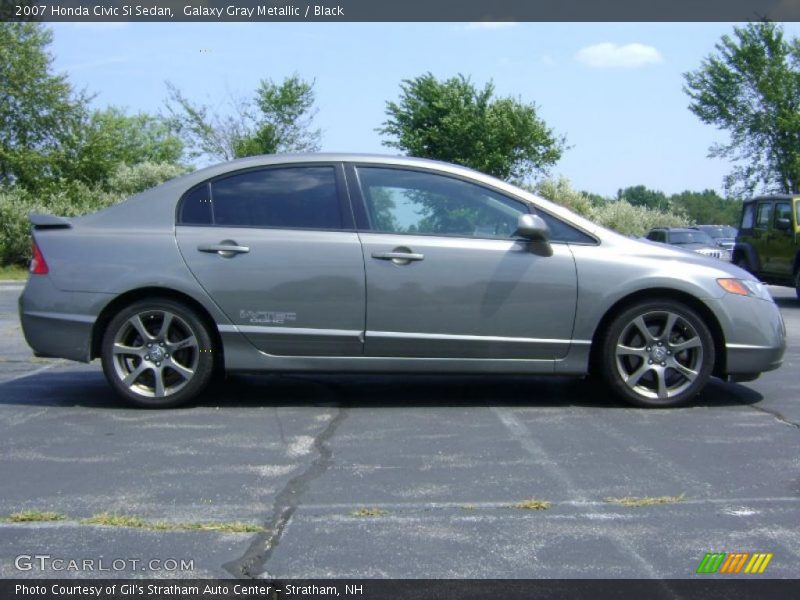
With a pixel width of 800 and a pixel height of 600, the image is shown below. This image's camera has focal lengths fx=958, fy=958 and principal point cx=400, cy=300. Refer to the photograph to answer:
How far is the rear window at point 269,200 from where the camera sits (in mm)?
6094

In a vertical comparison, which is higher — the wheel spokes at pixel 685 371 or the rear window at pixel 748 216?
the rear window at pixel 748 216

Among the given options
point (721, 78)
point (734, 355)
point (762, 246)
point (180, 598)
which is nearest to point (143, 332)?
point (180, 598)

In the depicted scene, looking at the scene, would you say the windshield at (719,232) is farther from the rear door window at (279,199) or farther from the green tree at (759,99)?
the rear door window at (279,199)

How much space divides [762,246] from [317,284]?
482 inches

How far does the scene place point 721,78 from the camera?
1577 inches

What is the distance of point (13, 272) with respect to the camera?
83.9ft

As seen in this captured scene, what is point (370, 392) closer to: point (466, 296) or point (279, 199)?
point (466, 296)

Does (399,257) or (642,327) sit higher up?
(399,257)

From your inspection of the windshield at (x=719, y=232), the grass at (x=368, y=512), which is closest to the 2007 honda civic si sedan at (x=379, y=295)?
the grass at (x=368, y=512)

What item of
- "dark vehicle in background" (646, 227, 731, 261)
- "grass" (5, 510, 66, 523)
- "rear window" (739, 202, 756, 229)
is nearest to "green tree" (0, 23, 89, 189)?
"dark vehicle in background" (646, 227, 731, 261)

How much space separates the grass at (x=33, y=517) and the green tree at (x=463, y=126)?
34947 mm

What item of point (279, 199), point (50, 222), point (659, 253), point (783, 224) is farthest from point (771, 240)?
point (50, 222)

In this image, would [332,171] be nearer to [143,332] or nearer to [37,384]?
[143,332]

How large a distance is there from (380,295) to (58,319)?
204cm
